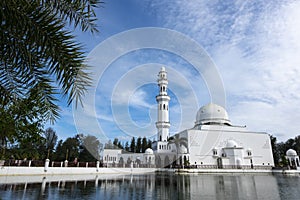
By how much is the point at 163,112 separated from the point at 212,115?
36.6 feet

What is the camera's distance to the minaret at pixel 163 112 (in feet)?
145

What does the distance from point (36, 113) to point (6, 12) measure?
2164 mm

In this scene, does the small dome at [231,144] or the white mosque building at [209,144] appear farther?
the small dome at [231,144]

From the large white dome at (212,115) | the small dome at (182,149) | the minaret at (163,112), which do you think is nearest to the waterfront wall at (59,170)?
the small dome at (182,149)

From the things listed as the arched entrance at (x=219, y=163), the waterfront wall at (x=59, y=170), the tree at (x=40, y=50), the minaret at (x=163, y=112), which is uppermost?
the minaret at (x=163, y=112)

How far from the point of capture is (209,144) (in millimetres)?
40281

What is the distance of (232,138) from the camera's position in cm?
4200

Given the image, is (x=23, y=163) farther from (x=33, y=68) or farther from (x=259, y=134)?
(x=259, y=134)

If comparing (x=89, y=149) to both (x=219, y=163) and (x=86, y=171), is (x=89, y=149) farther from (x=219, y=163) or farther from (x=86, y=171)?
(x=219, y=163)

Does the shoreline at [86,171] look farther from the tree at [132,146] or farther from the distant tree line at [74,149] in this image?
the tree at [132,146]

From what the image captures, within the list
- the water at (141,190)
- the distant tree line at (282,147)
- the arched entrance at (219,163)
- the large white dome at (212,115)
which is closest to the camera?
the water at (141,190)

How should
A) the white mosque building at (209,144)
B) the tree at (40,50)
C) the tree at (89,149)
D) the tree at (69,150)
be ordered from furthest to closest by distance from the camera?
the tree at (89,149) → the tree at (69,150) → the white mosque building at (209,144) → the tree at (40,50)

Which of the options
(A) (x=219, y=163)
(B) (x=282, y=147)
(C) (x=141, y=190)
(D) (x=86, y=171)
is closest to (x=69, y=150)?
(D) (x=86, y=171)

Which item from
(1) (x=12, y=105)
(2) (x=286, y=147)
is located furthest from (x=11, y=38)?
(2) (x=286, y=147)
